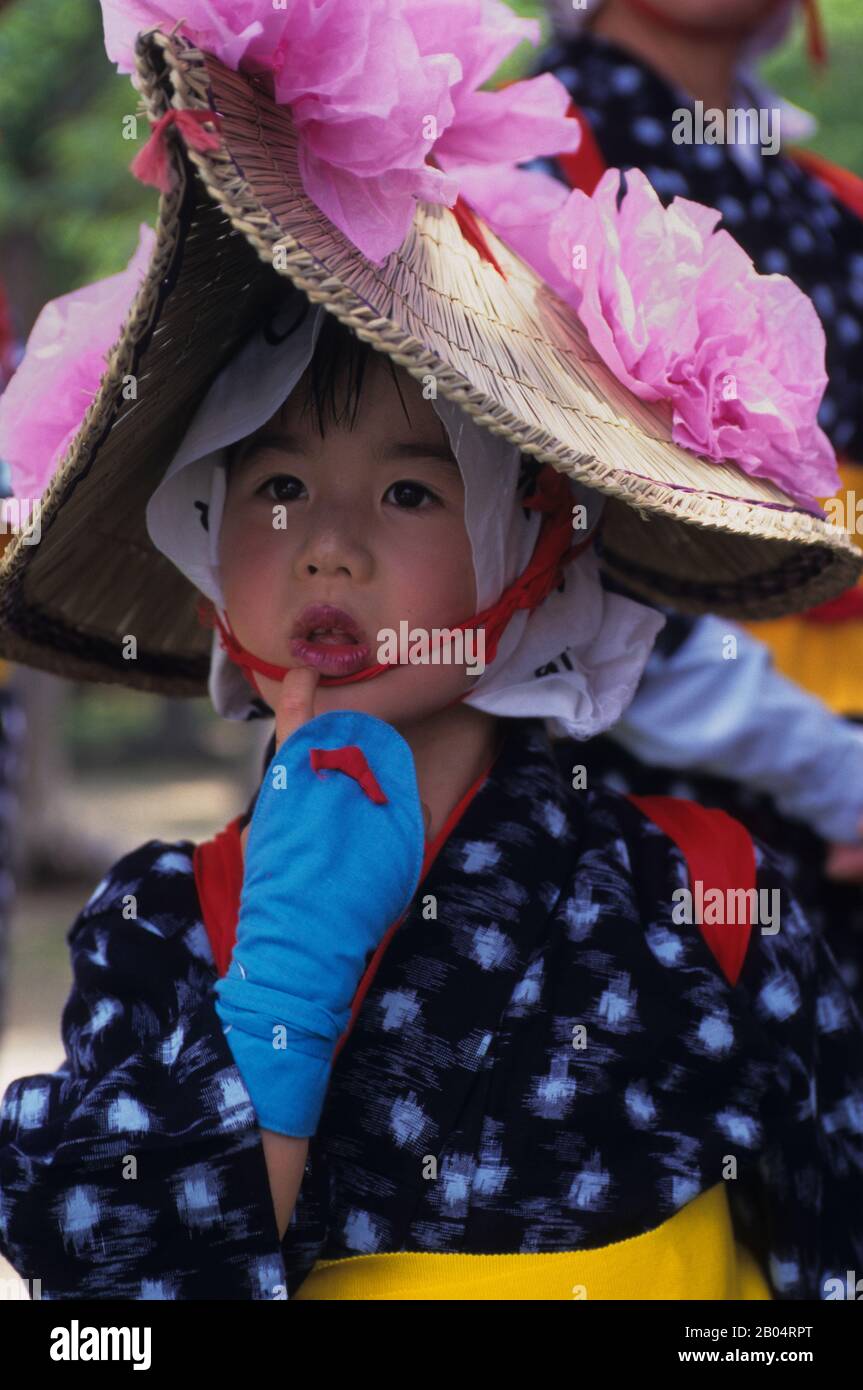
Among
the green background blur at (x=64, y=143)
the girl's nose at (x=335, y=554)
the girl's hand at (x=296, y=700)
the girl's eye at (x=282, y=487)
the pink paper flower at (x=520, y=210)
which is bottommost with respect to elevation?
the girl's hand at (x=296, y=700)

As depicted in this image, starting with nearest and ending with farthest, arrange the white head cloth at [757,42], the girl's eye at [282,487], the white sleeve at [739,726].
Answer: the girl's eye at [282,487] < the white sleeve at [739,726] < the white head cloth at [757,42]

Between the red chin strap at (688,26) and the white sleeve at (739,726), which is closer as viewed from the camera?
the white sleeve at (739,726)

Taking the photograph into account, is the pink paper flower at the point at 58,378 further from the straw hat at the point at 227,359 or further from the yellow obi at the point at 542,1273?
the yellow obi at the point at 542,1273

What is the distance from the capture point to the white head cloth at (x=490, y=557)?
160 cm

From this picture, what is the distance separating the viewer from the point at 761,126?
2.60 m

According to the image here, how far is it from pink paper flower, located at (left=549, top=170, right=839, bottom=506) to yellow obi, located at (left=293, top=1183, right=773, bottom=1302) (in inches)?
30.1

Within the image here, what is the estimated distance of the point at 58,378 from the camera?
1661 mm

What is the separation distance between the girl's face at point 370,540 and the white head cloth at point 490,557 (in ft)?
0.08

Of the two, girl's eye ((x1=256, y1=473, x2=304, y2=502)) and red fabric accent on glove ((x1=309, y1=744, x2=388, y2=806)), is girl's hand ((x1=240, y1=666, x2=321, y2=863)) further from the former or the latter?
girl's eye ((x1=256, y1=473, x2=304, y2=502))
